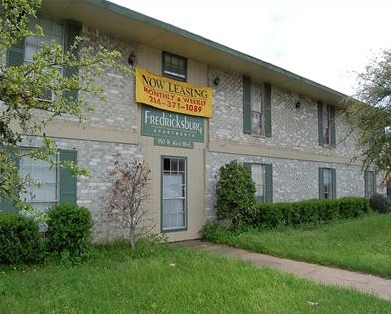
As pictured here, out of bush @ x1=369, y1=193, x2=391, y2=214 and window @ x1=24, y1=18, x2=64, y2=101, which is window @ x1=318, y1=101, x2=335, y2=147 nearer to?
bush @ x1=369, y1=193, x2=391, y2=214

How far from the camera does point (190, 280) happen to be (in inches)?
239

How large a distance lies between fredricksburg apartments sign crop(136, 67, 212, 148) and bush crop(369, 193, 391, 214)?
37.1 ft

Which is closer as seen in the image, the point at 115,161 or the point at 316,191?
the point at 115,161

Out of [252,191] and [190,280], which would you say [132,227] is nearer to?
[190,280]

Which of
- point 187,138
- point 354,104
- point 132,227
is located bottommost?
point 132,227

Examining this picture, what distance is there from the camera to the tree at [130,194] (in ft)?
28.9

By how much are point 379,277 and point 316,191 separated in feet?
31.5

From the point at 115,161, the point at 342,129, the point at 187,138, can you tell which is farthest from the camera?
the point at 342,129

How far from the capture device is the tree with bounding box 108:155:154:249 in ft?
28.9

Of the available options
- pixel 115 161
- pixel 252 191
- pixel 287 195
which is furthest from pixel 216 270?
pixel 287 195

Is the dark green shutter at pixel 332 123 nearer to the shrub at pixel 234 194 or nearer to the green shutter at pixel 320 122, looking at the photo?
the green shutter at pixel 320 122

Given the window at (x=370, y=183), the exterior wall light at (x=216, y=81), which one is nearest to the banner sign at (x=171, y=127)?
the exterior wall light at (x=216, y=81)

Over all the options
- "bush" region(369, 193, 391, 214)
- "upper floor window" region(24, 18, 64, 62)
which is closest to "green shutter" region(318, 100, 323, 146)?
"bush" region(369, 193, 391, 214)

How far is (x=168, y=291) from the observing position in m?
5.59
